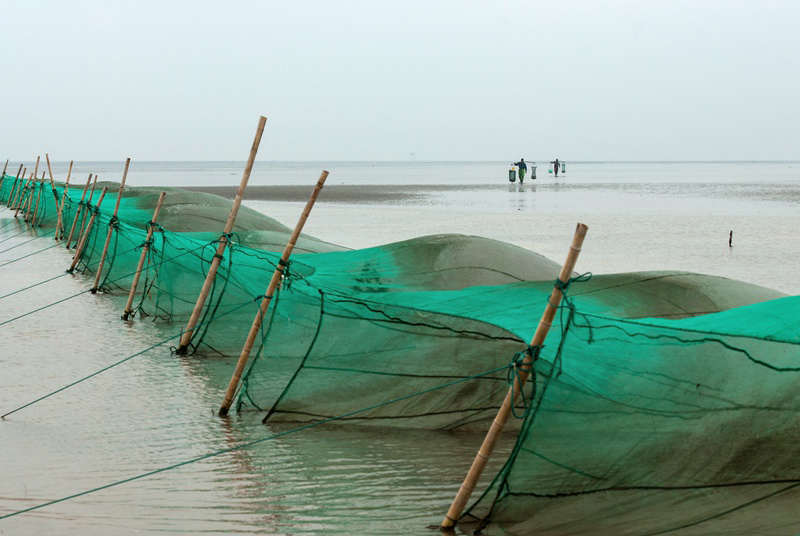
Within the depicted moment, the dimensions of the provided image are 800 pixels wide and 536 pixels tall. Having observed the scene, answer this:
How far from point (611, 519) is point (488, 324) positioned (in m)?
2.14

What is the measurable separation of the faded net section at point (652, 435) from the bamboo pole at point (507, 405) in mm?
121

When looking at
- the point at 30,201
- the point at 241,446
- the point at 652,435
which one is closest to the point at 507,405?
the point at 652,435

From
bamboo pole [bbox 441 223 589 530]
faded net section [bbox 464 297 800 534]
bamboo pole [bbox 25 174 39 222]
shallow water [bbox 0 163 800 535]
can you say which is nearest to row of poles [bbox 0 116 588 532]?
bamboo pole [bbox 441 223 589 530]

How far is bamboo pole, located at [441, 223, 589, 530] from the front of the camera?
4373 millimetres

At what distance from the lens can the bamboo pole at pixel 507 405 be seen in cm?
437

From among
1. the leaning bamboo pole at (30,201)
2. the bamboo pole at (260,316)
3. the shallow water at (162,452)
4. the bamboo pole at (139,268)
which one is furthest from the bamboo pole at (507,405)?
the leaning bamboo pole at (30,201)

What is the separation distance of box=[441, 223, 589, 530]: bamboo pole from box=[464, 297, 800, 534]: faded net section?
12cm

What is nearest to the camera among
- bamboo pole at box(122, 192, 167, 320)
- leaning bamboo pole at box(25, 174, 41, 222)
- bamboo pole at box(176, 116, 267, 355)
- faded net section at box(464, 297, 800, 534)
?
faded net section at box(464, 297, 800, 534)

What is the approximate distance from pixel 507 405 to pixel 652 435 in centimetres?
71

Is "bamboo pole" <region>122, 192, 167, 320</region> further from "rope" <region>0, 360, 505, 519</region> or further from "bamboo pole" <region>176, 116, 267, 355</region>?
"rope" <region>0, 360, 505, 519</region>

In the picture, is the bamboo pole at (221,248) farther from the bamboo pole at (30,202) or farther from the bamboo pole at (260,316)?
the bamboo pole at (30,202)

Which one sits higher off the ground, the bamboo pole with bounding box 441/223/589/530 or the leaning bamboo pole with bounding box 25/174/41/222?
the bamboo pole with bounding box 441/223/589/530

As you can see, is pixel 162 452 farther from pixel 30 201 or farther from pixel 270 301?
pixel 30 201

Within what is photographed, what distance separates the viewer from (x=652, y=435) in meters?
4.46
